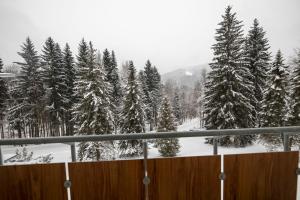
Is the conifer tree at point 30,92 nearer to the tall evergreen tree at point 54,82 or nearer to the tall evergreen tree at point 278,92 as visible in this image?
the tall evergreen tree at point 54,82

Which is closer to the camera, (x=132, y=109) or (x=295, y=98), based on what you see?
(x=295, y=98)

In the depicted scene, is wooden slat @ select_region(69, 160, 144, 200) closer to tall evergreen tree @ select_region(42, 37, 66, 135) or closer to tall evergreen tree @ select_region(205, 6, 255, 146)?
tall evergreen tree @ select_region(205, 6, 255, 146)

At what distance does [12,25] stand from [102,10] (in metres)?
14.8

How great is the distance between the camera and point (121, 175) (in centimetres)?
173

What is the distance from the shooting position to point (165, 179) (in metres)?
1.76

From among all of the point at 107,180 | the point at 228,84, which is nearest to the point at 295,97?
the point at 228,84

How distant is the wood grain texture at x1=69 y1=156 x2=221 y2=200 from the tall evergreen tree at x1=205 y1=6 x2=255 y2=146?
14.8 meters

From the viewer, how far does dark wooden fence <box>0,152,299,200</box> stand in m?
1.70

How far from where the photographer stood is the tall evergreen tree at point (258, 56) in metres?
19.7

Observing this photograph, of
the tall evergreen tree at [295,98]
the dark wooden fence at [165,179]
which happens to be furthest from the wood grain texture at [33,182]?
the tall evergreen tree at [295,98]

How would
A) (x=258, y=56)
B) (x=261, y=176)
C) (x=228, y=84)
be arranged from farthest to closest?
(x=258, y=56) → (x=228, y=84) → (x=261, y=176)

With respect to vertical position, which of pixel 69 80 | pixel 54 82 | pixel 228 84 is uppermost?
pixel 69 80

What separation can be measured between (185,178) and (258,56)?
21.3 meters

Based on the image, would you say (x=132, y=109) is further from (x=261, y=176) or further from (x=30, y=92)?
(x=261, y=176)
